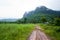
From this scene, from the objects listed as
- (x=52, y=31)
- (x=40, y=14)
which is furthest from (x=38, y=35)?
(x=40, y=14)

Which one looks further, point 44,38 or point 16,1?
point 16,1

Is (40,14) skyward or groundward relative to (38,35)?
skyward

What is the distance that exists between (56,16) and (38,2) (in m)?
0.39

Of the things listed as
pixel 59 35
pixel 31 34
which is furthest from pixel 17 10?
pixel 59 35

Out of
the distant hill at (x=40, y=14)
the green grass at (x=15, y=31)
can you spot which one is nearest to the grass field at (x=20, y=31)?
the green grass at (x=15, y=31)

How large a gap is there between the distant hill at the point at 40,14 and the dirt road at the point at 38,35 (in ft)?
0.50

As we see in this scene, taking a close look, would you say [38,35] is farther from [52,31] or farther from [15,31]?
[15,31]

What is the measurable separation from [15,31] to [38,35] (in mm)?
377

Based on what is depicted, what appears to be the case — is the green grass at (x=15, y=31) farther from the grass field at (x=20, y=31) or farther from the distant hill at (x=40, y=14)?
the distant hill at (x=40, y=14)

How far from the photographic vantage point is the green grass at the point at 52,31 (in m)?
2.06

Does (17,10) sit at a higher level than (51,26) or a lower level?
higher

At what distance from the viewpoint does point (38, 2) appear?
7.12 feet

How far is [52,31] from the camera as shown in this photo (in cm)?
210

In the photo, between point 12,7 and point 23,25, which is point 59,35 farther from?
point 12,7
